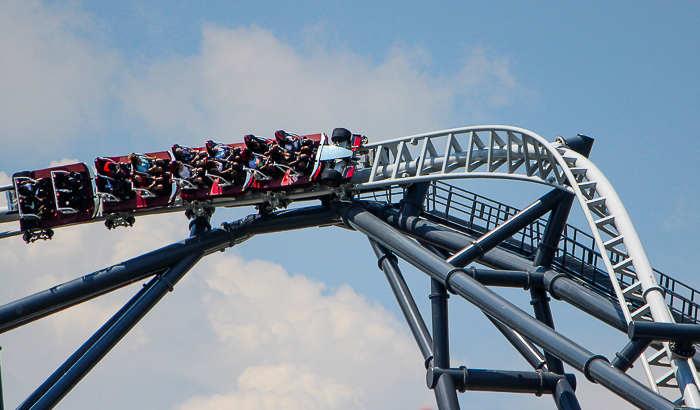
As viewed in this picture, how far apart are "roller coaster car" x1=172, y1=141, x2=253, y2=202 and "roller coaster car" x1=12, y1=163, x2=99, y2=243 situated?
2.28 metres

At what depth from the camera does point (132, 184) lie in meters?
18.3

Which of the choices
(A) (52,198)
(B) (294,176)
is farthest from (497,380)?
(A) (52,198)

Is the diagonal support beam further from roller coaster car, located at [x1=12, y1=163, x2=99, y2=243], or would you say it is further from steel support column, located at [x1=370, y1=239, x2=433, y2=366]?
roller coaster car, located at [x1=12, y1=163, x2=99, y2=243]

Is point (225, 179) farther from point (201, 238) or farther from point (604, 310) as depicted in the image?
point (604, 310)

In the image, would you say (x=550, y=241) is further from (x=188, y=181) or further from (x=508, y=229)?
(x=188, y=181)

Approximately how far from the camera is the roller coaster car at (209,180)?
1733 cm

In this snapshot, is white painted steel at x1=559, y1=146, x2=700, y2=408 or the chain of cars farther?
the chain of cars

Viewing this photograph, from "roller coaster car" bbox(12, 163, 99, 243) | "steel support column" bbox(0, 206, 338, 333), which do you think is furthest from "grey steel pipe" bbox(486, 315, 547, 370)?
"roller coaster car" bbox(12, 163, 99, 243)

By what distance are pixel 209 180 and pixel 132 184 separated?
5.97 feet

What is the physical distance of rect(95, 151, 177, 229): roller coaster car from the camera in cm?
1809

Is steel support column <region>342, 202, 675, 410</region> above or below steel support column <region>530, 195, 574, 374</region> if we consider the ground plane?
below

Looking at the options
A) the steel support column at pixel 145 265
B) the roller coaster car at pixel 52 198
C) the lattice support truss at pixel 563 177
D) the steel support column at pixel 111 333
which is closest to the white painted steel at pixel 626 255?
the lattice support truss at pixel 563 177

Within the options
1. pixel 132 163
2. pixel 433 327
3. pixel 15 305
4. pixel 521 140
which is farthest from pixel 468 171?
pixel 15 305

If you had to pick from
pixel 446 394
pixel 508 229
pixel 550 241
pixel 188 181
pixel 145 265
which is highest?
pixel 188 181
